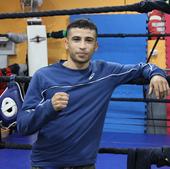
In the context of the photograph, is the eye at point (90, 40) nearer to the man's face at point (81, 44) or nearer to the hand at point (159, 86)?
the man's face at point (81, 44)

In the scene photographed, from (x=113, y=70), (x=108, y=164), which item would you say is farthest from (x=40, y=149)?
(x=108, y=164)

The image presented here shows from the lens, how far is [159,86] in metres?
1.14

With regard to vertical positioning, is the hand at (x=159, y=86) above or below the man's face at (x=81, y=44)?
below

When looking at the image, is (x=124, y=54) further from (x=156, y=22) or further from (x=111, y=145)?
(x=111, y=145)

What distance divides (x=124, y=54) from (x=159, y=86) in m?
2.73

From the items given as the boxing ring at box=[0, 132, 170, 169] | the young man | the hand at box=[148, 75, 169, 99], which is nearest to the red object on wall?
the boxing ring at box=[0, 132, 170, 169]

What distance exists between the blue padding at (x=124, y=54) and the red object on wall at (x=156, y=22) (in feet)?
0.24

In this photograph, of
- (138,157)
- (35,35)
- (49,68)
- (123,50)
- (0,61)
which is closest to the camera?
(138,157)

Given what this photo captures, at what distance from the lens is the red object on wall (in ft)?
12.3

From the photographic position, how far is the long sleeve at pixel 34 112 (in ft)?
3.58

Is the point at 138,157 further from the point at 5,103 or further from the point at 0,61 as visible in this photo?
the point at 0,61

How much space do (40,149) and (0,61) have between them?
3.12m

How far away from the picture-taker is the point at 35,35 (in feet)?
11.9

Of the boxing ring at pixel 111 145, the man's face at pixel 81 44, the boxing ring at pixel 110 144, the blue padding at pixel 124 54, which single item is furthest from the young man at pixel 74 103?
the blue padding at pixel 124 54
